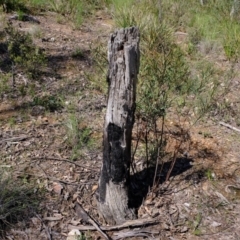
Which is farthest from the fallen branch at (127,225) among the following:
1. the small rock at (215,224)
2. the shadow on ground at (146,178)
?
the small rock at (215,224)

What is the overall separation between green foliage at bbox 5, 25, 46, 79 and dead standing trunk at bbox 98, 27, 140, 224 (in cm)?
230

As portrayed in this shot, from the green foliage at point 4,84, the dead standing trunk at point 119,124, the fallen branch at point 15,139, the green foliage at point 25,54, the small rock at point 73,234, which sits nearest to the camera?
the dead standing trunk at point 119,124

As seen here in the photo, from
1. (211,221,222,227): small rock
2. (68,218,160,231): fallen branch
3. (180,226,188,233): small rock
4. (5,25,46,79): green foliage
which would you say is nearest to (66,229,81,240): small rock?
(68,218,160,231): fallen branch

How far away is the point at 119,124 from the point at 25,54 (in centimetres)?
277

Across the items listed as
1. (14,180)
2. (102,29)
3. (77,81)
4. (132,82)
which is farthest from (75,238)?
(102,29)

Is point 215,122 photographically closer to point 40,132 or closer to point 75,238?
point 40,132

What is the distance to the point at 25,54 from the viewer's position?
514 centimetres

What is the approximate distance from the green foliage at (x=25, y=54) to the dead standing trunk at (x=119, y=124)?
230 cm

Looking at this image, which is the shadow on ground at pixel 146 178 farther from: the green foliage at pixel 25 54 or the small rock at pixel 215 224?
the green foliage at pixel 25 54

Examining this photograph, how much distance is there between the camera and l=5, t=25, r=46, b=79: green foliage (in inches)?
193

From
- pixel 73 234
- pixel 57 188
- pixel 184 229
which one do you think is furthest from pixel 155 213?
pixel 57 188

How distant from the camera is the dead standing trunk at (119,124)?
2.67 m

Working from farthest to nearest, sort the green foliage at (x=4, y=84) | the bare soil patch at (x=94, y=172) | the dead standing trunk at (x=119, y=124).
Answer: the green foliage at (x=4, y=84) → the bare soil patch at (x=94, y=172) → the dead standing trunk at (x=119, y=124)

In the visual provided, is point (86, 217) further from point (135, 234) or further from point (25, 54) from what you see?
point (25, 54)
